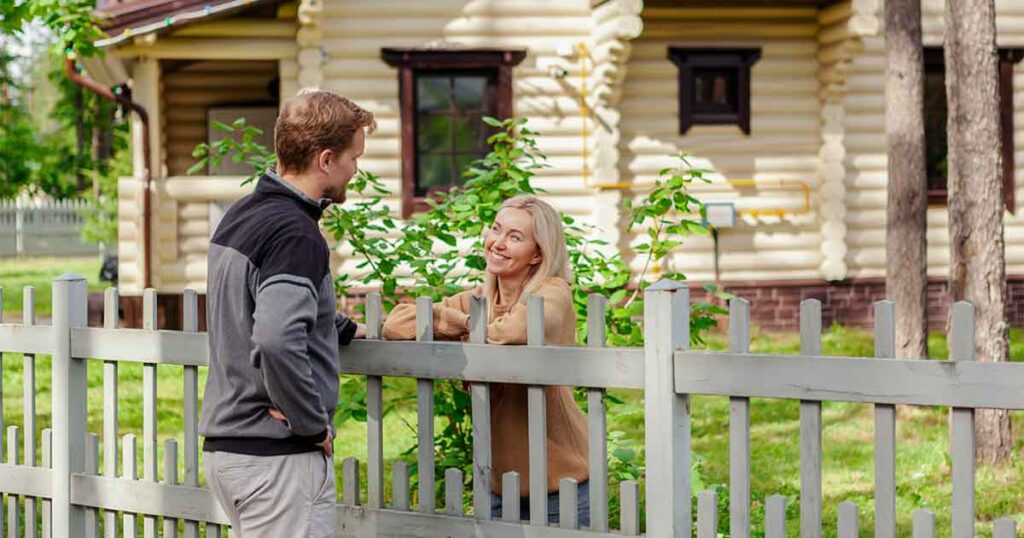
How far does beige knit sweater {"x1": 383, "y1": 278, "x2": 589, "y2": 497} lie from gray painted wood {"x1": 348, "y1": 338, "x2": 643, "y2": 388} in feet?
0.27

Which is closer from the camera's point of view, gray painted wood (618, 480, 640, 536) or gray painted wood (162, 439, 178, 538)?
gray painted wood (618, 480, 640, 536)

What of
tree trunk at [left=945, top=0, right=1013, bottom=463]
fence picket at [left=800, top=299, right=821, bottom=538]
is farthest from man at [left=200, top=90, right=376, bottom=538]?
tree trunk at [left=945, top=0, right=1013, bottom=463]

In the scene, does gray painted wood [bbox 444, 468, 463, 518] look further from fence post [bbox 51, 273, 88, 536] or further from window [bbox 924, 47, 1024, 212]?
window [bbox 924, 47, 1024, 212]

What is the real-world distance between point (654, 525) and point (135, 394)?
30.5 feet

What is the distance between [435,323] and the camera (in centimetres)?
507

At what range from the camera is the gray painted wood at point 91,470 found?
5988mm

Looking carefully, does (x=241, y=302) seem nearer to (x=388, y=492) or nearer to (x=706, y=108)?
(x=388, y=492)

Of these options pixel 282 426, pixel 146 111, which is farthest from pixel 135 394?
pixel 282 426

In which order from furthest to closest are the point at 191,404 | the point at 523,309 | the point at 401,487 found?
the point at 191,404 < the point at 401,487 < the point at 523,309

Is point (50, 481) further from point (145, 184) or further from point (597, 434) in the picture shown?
point (145, 184)

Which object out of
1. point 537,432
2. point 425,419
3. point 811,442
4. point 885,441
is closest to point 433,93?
point 425,419

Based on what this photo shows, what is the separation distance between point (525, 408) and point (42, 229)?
41.1 meters

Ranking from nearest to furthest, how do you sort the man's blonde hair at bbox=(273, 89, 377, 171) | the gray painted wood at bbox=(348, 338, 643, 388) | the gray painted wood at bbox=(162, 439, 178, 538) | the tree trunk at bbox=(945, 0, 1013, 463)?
the man's blonde hair at bbox=(273, 89, 377, 171), the gray painted wood at bbox=(348, 338, 643, 388), the gray painted wood at bbox=(162, 439, 178, 538), the tree trunk at bbox=(945, 0, 1013, 463)

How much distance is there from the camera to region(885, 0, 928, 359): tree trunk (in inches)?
497
